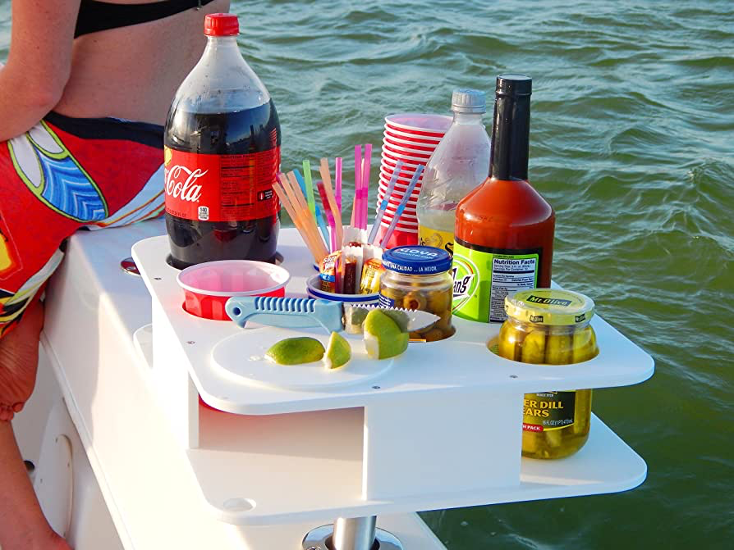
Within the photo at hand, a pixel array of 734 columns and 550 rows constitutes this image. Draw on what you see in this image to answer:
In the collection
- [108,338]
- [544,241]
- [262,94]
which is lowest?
[108,338]

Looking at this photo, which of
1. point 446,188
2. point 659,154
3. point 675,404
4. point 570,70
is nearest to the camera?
point 446,188

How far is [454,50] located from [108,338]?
4.25 meters

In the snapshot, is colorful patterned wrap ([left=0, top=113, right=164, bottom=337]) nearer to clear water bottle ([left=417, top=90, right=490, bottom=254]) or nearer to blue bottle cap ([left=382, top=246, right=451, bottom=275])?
clear water bottle ([left=417, top=90, right=490, bottom=254])

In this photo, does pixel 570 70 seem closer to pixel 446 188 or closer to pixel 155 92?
pixel 155 92

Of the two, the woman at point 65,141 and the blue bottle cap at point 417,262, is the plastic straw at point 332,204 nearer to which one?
the blue bottle cap at point 417,262

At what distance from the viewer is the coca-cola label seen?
126 cm

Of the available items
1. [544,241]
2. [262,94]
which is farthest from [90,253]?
[544,241]

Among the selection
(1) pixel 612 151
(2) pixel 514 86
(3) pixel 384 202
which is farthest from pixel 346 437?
(1) pixel 612 151

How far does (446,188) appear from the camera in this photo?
126 centimetres

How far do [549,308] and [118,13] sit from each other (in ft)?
3.97

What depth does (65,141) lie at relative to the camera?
1.95m

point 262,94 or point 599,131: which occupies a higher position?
point 262,94

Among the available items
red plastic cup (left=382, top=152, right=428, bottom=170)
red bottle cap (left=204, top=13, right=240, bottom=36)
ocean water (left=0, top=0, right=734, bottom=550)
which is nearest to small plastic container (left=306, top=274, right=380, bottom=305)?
red plastic cup (left=382, top=152, right=428, bottom=170)

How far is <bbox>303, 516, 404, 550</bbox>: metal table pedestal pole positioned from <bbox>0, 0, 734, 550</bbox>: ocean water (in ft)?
4.35
